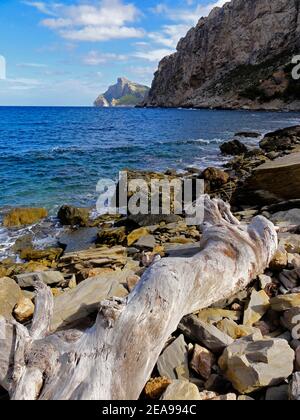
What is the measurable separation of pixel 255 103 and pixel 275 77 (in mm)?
6875

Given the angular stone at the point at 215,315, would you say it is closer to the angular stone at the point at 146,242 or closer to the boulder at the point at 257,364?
the boulder at the point at 257,364

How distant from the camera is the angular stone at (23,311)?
4.72 meters

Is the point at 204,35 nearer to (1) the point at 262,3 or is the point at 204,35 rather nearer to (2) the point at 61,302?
(1) the point at 262,3

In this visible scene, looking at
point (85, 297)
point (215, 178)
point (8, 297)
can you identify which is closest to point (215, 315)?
point (85, 297)

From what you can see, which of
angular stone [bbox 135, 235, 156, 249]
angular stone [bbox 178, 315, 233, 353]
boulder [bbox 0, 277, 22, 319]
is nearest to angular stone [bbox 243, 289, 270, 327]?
angular stone [bbox 178, 315, 233, 353]

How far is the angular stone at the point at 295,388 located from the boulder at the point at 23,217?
10646mm

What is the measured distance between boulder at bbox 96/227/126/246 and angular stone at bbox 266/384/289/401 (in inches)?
266

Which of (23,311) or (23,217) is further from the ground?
(23,311)

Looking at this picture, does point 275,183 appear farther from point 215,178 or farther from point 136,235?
point 215,178

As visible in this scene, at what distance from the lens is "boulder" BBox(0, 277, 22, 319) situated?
4720mm

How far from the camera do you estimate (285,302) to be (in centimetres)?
414

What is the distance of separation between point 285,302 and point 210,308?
864 millimetres

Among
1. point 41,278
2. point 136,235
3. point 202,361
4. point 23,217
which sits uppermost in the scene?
point 202,361

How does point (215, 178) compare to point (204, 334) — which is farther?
point (215, 178)
